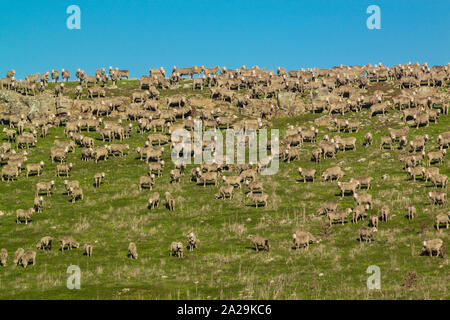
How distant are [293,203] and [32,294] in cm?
2400

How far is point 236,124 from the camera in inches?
2876

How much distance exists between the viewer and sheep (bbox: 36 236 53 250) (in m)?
40.3

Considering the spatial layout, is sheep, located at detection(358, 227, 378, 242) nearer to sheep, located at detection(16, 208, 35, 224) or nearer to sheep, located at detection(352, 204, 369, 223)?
sheep, located at detection(352, 204, 369, 223)

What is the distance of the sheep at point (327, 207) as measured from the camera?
44562 mm

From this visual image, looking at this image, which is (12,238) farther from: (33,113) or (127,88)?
(127,88)

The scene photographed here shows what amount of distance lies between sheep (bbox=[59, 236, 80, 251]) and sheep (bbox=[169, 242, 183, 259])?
7.13 m

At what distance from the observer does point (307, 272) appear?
34000mm

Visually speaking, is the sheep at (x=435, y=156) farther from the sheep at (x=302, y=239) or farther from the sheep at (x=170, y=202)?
the sheep at (x=170, y=202)

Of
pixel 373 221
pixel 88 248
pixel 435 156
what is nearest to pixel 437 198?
pixel 373 221

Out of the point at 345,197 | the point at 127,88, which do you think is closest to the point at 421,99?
the point at 345,197

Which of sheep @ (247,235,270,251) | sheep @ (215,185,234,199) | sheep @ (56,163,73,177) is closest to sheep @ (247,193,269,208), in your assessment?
sheep @ (215,185,234,199)

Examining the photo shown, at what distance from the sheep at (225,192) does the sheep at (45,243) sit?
51.5 ft

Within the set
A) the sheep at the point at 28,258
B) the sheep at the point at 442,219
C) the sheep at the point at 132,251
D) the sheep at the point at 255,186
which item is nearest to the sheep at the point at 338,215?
the sheep at the point at 442,219

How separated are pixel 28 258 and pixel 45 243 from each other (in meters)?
3.32
